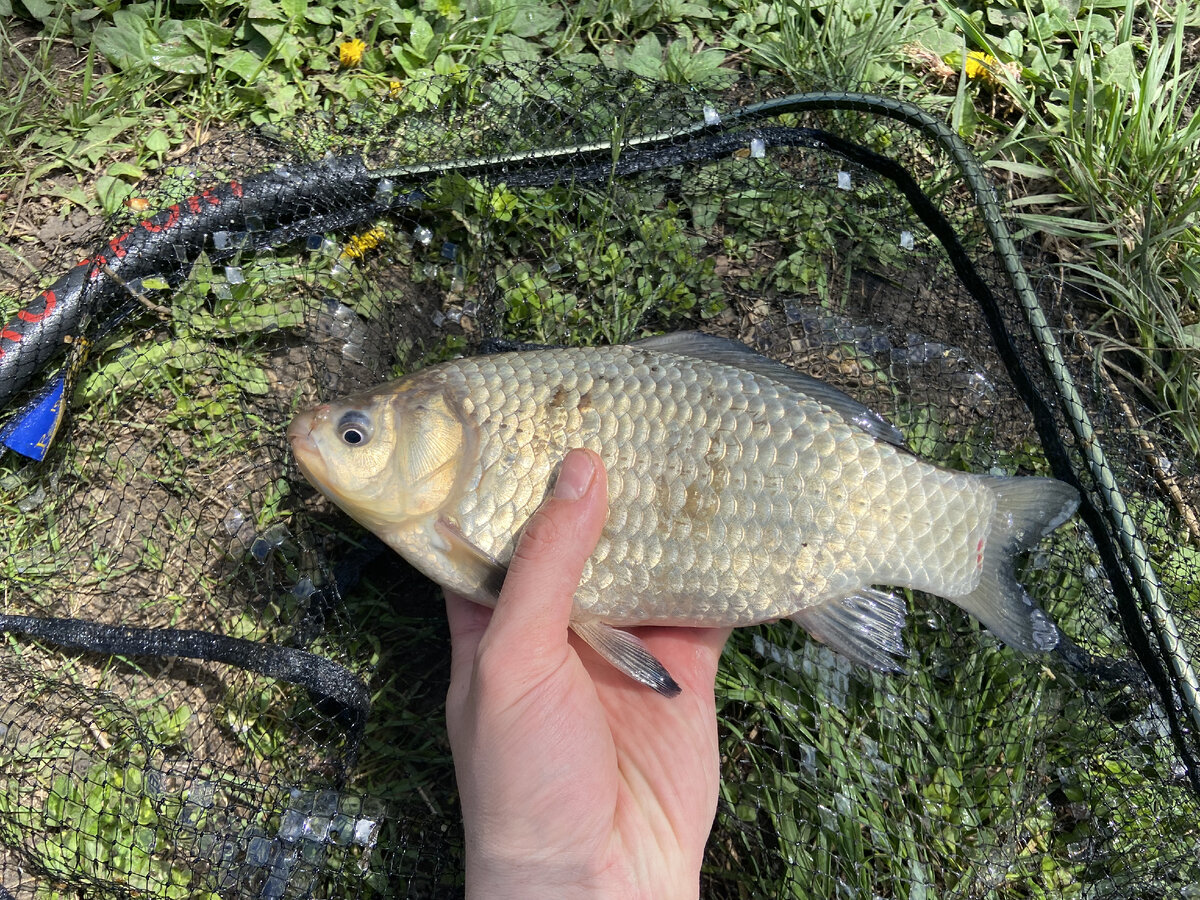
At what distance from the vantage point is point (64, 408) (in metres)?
2.46

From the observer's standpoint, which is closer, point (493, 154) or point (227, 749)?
point (227, 749)

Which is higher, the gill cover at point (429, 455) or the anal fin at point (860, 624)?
the gill cover at point (429, 455)

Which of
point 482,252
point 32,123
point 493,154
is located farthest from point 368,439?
point 32,123

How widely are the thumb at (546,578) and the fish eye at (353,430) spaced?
0.47 metres

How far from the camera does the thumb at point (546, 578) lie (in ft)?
5.29

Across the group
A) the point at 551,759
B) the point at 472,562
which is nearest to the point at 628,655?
the point at 551,759

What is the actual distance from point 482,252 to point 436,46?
1.03 metres

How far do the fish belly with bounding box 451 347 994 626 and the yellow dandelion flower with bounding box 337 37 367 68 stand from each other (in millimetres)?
2032

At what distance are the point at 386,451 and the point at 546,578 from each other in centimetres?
52

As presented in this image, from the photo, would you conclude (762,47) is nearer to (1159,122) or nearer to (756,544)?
(1159,122)

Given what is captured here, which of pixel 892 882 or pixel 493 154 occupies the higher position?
pixel 493 154

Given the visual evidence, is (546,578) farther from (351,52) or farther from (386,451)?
(351,52)

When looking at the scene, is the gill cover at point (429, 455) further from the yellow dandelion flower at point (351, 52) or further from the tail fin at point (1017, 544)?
the yellow dandelion flower at point (351, 52)

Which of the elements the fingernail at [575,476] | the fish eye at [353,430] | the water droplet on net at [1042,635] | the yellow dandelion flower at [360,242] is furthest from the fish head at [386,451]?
the water droplet on net at [1042,635]
